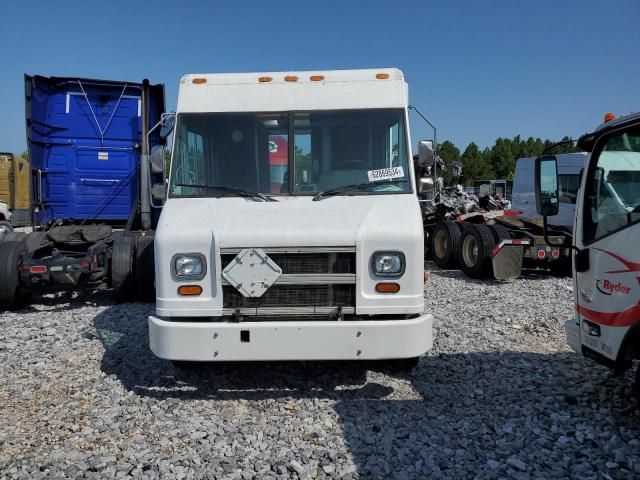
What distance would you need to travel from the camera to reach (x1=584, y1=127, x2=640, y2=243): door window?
3.71m

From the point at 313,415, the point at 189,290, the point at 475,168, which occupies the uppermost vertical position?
the point at 475,168

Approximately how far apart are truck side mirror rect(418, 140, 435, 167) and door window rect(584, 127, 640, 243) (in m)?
1.50

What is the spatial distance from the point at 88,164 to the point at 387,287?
6.31m

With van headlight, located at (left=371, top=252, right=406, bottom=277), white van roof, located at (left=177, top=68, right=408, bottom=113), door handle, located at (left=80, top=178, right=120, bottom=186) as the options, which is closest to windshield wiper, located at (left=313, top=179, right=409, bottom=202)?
white van roof, located at (left=177, top=68, right=408, bottom=113)

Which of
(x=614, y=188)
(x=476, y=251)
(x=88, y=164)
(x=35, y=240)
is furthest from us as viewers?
(x=476, y=251)

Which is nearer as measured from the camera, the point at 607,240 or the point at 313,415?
the point at 607,240

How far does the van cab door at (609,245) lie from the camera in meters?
3.56

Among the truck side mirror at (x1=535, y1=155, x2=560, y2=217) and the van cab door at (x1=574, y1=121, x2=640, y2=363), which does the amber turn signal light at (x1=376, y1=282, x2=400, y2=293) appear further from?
the van cab door at (x1=574, y1=121, x2=640, y2=363)

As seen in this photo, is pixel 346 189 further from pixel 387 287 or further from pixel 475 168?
pixel 475 168

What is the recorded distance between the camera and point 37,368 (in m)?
5.28

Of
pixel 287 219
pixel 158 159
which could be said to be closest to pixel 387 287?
pixel 287 219

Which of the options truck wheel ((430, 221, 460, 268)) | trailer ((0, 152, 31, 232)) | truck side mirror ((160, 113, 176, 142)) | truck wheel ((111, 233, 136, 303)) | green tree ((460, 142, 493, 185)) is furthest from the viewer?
green tree ((460, 142, 493, 185))

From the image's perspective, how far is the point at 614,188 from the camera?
155 inches

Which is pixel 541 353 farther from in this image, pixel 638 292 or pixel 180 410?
pixel 180 410
